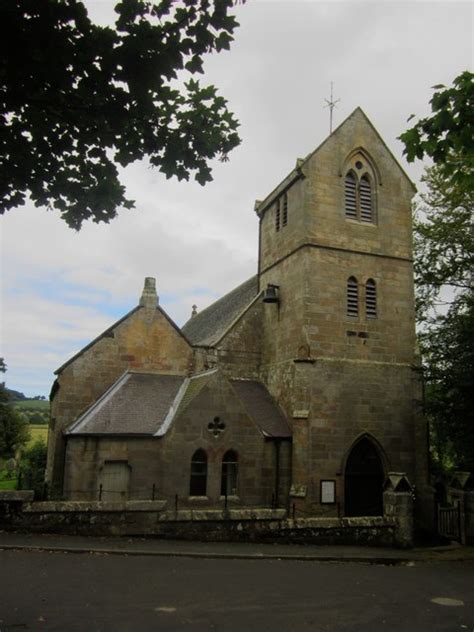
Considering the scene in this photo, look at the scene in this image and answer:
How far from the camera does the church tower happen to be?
19.6m

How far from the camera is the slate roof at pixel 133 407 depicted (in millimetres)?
17980

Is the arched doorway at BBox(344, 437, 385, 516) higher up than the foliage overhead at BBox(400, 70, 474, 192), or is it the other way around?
the foliage overhead at BBox(400, 70, 474, 192)

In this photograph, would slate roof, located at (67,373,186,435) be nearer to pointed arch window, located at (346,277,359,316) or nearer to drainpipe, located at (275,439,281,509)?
drainpipe, located at (275,439,281,509)

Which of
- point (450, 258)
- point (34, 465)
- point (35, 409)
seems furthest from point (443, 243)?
point (35, 409)

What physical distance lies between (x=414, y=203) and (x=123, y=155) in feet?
76.4

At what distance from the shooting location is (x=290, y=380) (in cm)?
2048

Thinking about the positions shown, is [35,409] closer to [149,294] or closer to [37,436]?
[37,436]

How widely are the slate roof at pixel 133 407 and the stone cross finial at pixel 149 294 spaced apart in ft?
9.92

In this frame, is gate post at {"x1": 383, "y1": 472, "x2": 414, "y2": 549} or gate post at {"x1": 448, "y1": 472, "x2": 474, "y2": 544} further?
gate post at {"x1": 448, "y1": 472, "x2": 474, "y2": 544}

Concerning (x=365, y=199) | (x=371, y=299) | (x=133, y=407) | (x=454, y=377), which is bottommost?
(x=133, y=407)

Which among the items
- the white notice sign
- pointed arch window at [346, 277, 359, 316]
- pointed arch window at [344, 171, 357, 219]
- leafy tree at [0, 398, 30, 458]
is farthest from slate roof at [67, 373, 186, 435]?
leafy tree at [0, 398, 30, 458]

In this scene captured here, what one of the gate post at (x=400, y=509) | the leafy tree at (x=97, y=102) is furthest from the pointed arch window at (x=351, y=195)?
the leafy tree at (x=97, y=102)

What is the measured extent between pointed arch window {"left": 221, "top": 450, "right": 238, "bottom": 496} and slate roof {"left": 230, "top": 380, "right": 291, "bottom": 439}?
153cm

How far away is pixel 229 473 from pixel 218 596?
29.4 feet
